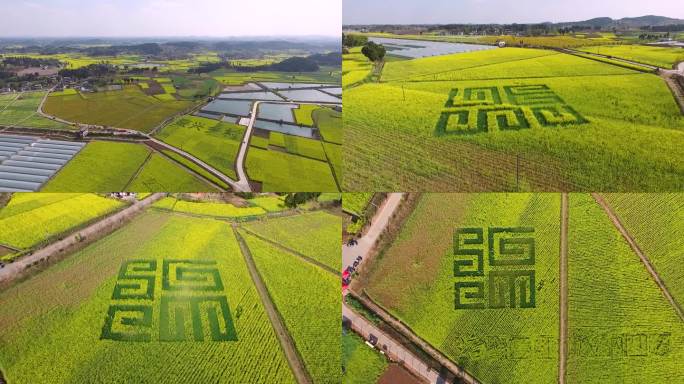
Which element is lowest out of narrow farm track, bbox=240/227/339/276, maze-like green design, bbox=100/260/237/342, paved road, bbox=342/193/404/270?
maze-like green design, bbox=100/260/237/342

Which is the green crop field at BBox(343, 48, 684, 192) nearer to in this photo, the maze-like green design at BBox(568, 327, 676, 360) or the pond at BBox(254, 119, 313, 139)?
the pond at BBox(254, 119, 313, 139)

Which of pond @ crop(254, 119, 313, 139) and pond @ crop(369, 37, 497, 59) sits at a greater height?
pond @ crop(369, 37, 497, 59)

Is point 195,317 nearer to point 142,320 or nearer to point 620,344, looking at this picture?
point 142,320

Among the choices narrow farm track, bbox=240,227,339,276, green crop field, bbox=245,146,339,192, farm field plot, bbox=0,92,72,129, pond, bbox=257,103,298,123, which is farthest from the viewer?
pond, bbox=257,103,298,123

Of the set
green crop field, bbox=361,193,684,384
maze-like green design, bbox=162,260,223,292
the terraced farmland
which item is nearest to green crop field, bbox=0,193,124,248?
the terraced farmland

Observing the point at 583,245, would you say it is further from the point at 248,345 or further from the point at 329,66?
the point at 329,66

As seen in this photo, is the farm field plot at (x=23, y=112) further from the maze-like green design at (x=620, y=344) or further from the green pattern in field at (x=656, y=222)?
the green pattern in field at (x=656, y=222)

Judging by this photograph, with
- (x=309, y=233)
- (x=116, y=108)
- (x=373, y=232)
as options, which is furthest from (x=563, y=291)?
(x=116, y=108)
